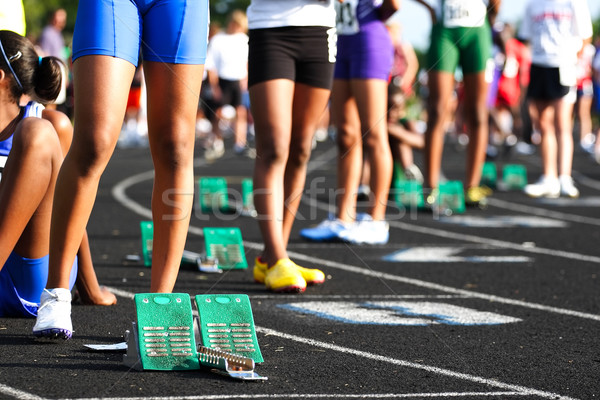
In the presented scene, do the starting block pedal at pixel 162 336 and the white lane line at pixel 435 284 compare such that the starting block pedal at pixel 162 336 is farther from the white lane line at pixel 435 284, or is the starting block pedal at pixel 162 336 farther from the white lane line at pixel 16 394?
the white lane line at pixel 435 284

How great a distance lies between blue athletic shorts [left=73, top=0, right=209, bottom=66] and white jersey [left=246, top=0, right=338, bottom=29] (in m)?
1.59

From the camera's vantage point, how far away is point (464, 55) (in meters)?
9.16

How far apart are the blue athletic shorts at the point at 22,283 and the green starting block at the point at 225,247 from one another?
6.20 ft

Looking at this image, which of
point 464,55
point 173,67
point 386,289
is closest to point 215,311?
point 173,67

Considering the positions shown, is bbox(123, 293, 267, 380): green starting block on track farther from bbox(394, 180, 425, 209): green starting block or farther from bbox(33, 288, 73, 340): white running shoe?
bbox(394, 180, 425, 209): green starting block

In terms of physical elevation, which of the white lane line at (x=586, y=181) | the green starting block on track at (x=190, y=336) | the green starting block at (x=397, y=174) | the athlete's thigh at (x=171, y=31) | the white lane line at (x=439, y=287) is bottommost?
the white lane line at (x=586, y=181)

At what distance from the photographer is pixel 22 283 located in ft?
13.4

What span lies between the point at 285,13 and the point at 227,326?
232 centimetres

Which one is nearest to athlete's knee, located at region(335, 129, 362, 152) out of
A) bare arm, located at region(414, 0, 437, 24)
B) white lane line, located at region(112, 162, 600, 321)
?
white lane line, located at region(112, 162, 600, 321)

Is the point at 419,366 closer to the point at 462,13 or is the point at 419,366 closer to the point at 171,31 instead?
the point at 171,31

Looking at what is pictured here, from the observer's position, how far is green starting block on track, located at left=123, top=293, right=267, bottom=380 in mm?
3350

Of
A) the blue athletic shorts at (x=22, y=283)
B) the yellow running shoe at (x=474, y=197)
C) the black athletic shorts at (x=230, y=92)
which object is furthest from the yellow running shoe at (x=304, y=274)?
the black athletic shorts at (x=230, y=92)

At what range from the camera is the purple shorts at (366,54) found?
6918mm

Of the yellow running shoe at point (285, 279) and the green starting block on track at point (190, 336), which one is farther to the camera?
the yellow running shoe at point (285, 279)
